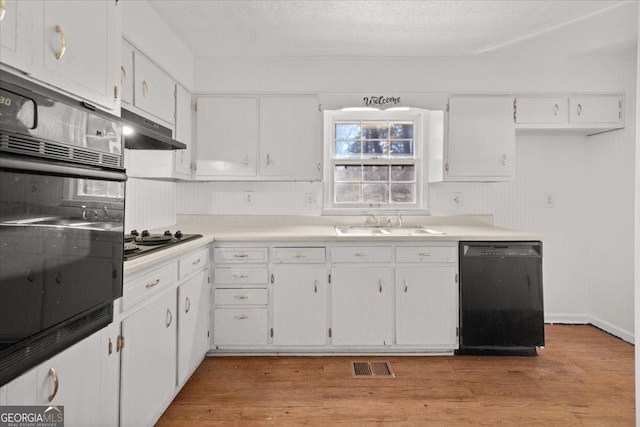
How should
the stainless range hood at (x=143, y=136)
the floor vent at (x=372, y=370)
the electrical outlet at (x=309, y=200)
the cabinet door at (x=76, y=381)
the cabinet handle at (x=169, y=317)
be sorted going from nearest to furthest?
the cabinet door at (x=76, y=381)
the stainless range hood at (x=143, y=136)
the cabinet handle at (x=169, y=317)
the floor vent at (x=372, y=370)
the electrical outlet at (x=309, y=200)

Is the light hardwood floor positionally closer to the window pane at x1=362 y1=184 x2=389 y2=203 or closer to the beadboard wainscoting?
the beadboard wainscoting

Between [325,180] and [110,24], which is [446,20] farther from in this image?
[110,24]

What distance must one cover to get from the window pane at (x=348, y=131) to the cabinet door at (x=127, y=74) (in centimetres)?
186

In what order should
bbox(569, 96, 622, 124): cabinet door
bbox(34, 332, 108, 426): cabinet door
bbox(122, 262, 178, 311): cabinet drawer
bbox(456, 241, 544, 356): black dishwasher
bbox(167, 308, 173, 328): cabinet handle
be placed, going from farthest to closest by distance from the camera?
bbox(569, 96, 622, 124): cabinet door, bbox(456, 241, 544, 356): black dishwasher, bbox(167, 308, 173, 328): cabinet handle, bbox(122, 262, 178, 311): cabinet drawer, bbox(34, 332, 108, 426): cabinet door

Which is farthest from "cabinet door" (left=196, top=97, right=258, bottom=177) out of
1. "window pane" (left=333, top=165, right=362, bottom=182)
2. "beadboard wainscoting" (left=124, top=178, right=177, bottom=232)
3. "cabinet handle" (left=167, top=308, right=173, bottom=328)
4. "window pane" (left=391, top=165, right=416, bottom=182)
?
"cabinet handle" (left=167, top=308, right=173, bottom=328)

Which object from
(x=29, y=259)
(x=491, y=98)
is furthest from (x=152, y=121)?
(x=491, y=98)

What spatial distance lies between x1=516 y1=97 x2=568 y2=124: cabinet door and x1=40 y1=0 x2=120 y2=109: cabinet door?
2.97 metres

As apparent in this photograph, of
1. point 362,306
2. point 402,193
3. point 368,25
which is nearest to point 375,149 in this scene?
point 402,193

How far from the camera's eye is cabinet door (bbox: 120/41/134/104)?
1.99m

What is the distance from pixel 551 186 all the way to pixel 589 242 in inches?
24.9

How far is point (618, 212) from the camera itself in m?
3.20

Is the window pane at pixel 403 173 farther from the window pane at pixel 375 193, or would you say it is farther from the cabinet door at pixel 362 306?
the cabinet door at pixel 362 306

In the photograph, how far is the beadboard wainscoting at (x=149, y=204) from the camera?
2543 mm

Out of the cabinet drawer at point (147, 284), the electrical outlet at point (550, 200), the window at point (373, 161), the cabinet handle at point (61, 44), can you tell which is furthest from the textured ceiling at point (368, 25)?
the cabinet drawer at point (147, 284)
